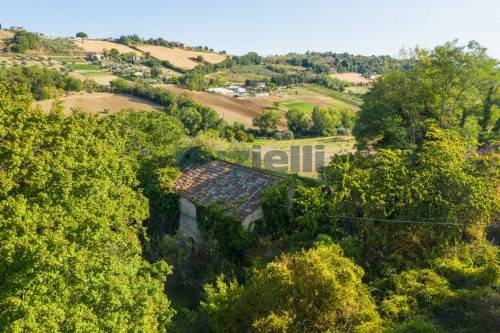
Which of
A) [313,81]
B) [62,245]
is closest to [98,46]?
[313,81]

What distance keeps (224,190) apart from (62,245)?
10424 mm

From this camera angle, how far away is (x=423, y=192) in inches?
524

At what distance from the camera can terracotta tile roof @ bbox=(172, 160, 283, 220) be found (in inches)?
639

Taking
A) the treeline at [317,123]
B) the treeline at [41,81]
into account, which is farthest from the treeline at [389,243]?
the treeline at [41,81]

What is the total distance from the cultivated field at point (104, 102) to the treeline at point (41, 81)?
1.83 meters

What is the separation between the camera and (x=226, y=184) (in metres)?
17.9

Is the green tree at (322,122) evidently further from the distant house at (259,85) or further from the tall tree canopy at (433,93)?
the tall tree canopy at (433,93)

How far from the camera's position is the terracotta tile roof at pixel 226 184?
1623cm

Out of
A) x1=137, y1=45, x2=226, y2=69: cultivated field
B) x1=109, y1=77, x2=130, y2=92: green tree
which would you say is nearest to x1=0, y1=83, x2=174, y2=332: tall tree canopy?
x1=109, y1=77, x2=130, y2=92: green tree

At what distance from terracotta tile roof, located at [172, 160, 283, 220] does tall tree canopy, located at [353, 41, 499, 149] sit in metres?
11.1

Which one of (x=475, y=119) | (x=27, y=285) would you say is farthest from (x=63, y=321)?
(x=475, y=119)

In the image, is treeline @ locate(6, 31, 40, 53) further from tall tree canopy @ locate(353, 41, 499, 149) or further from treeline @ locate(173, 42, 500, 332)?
tall tree canopy @ locate(353, 41, 499, 149)

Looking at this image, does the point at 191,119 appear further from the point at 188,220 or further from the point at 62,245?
the point at 62,245

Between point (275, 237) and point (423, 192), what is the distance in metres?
7.94
